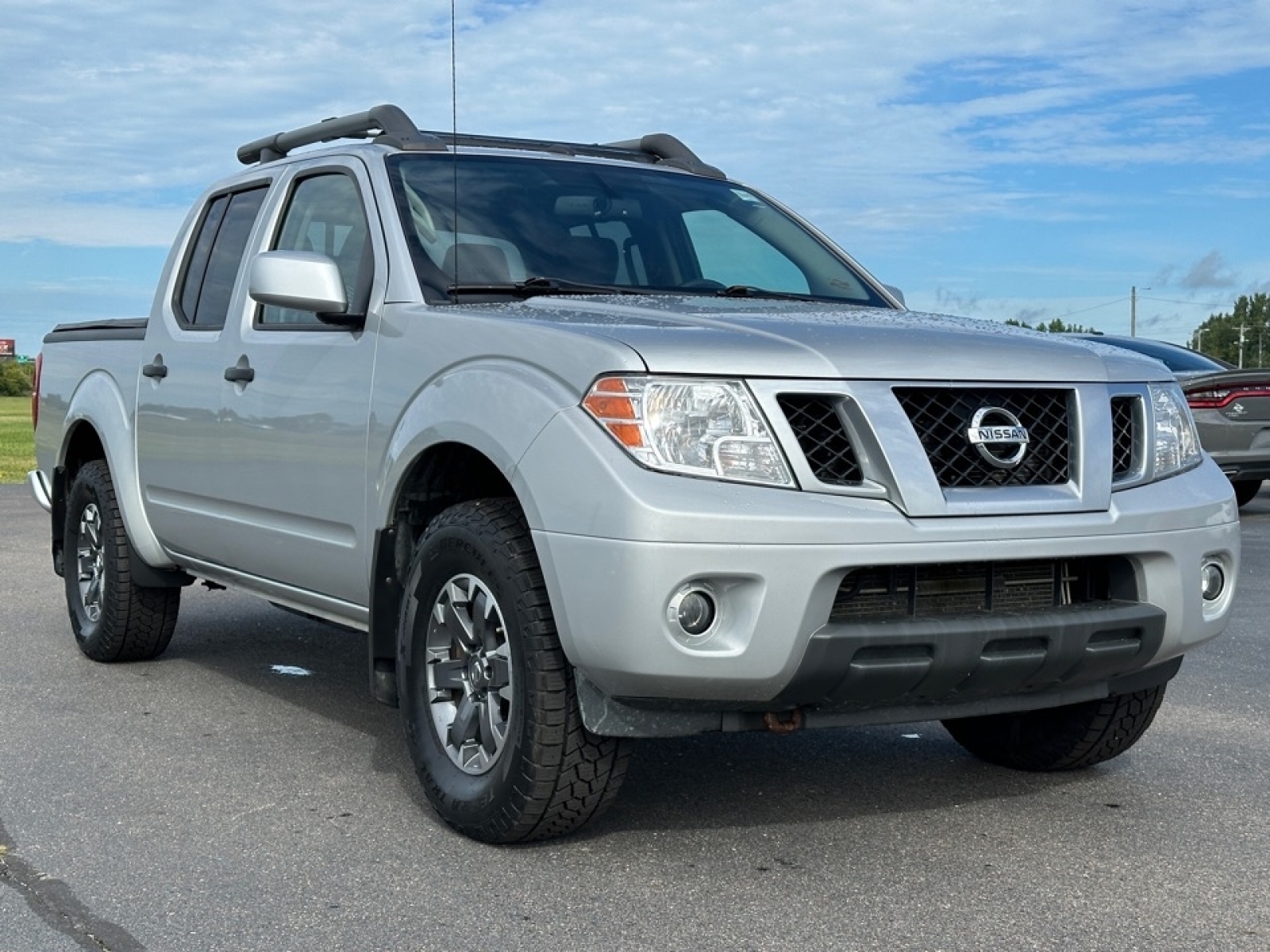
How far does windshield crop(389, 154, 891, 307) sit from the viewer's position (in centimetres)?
514

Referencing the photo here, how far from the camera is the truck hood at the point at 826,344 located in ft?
13.1

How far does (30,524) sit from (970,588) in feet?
36.6

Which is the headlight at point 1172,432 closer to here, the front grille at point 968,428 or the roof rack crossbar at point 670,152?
the front grille at point 968,428

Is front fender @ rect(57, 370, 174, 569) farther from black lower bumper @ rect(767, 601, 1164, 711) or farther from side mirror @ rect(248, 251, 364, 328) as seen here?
black lower bumper @ rect(767, 601, 1164, 711)

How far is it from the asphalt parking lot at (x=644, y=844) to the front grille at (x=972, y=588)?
639mm

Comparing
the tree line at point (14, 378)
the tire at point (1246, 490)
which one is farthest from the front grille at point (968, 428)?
the tree line at point (14, 378)

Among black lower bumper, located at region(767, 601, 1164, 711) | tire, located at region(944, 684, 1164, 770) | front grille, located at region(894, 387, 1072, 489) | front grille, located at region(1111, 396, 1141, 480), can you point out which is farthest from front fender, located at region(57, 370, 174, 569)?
front grille, located at region(1111, 396, 1141, 480)

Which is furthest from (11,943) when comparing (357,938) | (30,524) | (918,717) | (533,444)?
(30,524)

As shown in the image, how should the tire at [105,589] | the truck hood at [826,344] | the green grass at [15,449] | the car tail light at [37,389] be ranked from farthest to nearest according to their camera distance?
the green grass at [15,449] < the car tail light at [37,389] < the tire at [105,589] < the truck hood at [826,344]

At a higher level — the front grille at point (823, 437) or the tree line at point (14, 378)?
the front grille at point (823, 437)

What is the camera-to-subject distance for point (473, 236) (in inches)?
206

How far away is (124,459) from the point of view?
679 centimetres

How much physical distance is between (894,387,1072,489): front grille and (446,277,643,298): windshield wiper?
1333 mm

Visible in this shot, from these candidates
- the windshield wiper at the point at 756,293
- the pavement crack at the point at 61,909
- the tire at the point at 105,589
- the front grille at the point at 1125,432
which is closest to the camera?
the pavement crack at the point at 61,909
